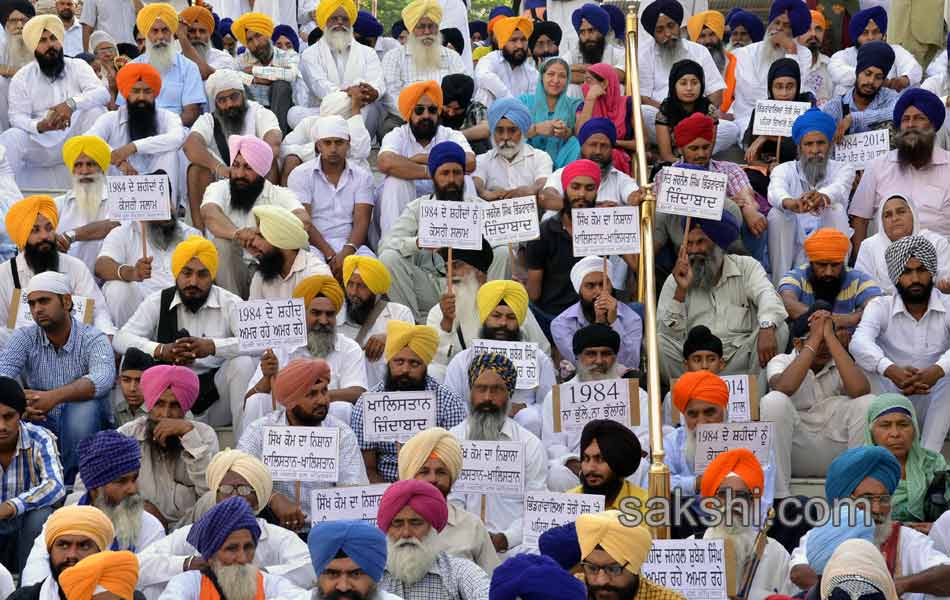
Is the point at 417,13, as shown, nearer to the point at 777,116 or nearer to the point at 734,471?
the point at 777,116

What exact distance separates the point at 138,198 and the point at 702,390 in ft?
12.1

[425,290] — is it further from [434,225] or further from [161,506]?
[161,506]

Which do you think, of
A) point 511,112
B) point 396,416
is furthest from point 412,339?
point 511,112

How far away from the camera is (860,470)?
26.5 feet

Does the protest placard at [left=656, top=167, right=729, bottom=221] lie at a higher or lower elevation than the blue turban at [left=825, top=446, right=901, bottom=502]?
higher

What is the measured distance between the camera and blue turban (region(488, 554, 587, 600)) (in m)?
6.71

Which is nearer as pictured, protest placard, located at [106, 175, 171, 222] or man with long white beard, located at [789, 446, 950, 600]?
man with long white beard, located at [789, 446, 950, 600]

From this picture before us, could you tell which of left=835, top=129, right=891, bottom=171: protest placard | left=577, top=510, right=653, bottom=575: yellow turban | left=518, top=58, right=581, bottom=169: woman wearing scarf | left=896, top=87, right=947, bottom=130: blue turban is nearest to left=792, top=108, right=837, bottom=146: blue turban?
left=835, top=129, right=891, bottom=171: protest placard

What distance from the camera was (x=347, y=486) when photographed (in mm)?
8688

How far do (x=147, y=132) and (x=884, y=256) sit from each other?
4800mm

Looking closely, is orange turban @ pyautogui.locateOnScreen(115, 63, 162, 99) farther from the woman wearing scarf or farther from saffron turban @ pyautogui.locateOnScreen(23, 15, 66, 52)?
the woman wearing scarf

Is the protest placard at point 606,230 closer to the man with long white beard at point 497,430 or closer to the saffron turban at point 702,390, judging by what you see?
the man with long white beard at point 497,430

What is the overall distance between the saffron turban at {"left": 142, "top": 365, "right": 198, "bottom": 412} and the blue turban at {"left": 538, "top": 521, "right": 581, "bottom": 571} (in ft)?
7.40

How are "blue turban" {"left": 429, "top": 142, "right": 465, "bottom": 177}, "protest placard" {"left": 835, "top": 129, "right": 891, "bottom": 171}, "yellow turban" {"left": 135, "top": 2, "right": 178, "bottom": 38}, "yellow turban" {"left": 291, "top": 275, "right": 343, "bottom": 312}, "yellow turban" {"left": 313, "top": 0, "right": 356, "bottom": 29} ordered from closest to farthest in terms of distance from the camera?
"yellow turban" {"left": 291, "top": 275, "right": 343, "bottom": 312} → "blue turban" {"left": 429, "top": 142, "right": 465, "bottom": 177} → "protest placard" {"left": 835, "top": 129, "right": 891, "bottom": 171} → "yellow turban" {"left": 135, "top": 2, "right": 178, "bottom": 38} → "yellow turban" {"left": 313, "top": 0, "right": 356, "bottom": 29}
